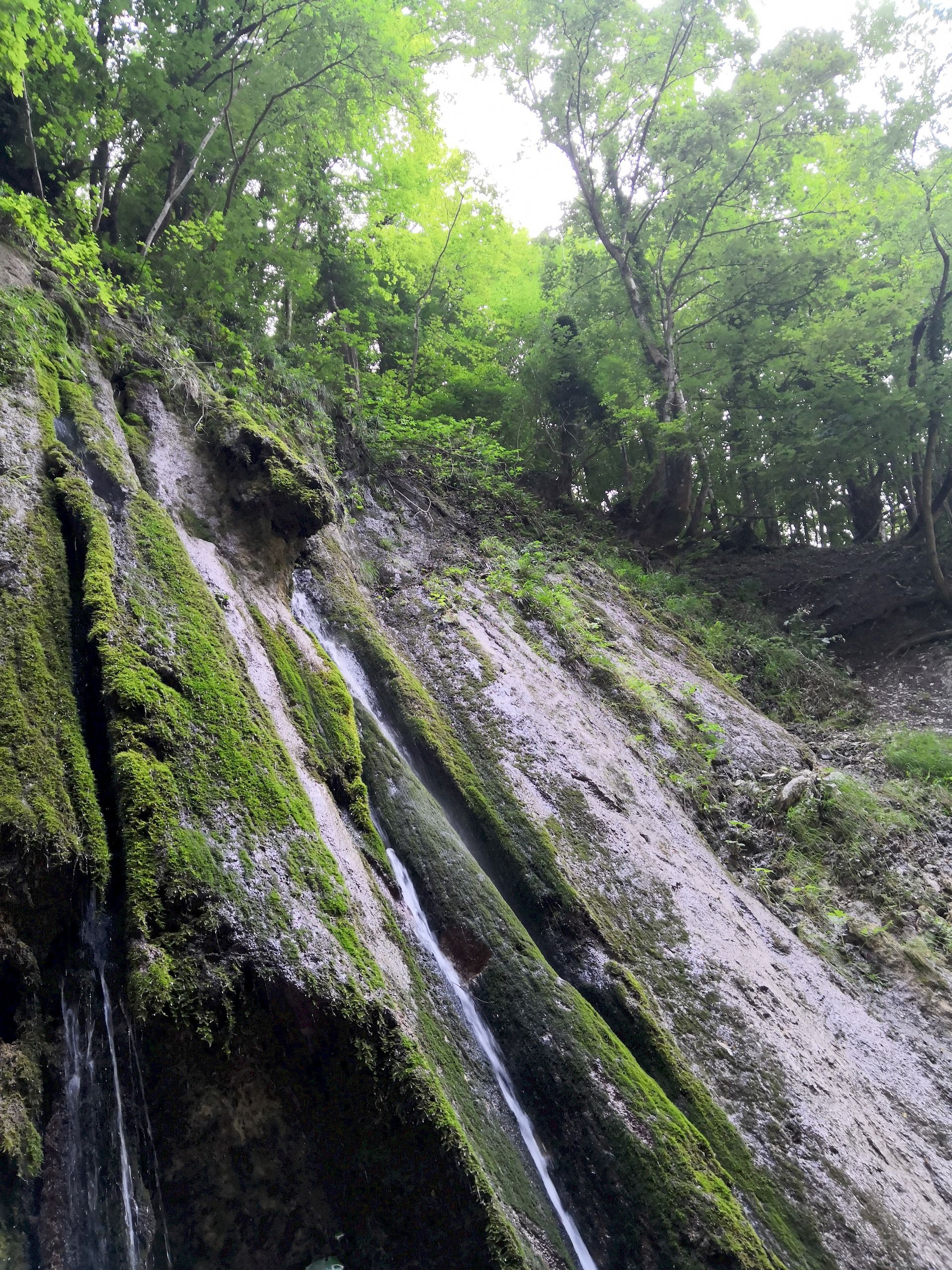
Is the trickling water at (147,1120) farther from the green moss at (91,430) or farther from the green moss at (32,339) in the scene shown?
the green moss at (32,339)

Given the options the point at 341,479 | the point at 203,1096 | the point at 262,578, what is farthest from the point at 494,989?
the point at 341,479

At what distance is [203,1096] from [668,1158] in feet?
8.25

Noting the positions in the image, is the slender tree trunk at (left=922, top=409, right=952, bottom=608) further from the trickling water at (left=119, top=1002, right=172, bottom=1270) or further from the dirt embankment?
the trickling water at (left=119, top=1002, right=172, bottom=1270)

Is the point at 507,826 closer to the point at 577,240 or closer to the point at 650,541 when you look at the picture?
the point at 650,541

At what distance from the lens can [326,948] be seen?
10.5 feet

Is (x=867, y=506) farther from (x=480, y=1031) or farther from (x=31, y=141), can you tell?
(x=31, y=141)

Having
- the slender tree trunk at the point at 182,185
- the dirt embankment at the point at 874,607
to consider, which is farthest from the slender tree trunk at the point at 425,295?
the dirt embankment at the point at 874,607

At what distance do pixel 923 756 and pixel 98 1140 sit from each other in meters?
9.39

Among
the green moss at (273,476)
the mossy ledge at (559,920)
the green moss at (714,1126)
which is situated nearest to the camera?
the green moss at (714,1126)

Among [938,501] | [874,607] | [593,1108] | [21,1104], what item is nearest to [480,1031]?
[593,1108]

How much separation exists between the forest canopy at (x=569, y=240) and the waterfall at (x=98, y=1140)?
22.5 feet

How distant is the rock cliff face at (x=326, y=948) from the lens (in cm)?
279

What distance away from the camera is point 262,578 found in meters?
6.07

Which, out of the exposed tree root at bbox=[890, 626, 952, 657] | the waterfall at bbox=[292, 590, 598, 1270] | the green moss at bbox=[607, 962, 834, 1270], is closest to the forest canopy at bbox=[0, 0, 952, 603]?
the exposed tree root at bbox=[890, 626, 952, 657]
